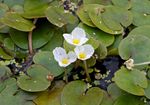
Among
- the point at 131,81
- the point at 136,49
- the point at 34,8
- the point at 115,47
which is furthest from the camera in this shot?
the point at 34,8

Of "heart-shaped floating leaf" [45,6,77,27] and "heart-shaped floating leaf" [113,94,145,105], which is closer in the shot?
"heart-shaped floating leaf" [113,94,145,105]

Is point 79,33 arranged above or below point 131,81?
above

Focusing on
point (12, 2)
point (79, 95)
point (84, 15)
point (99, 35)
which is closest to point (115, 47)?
point (99, 35)

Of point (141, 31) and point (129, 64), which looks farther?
point (141, 31)

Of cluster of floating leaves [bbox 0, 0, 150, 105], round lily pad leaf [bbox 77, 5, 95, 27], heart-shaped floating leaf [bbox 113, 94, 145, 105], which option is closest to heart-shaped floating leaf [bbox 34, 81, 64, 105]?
cluster of floating leaves [bbox 0, 0, 150, 105]

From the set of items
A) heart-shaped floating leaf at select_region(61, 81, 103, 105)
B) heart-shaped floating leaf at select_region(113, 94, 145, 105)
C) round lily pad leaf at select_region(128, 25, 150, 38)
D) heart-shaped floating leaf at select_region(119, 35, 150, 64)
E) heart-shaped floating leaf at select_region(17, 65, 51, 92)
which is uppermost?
heart-shaped floating leaf at select_region(119, 35, 150, 64)

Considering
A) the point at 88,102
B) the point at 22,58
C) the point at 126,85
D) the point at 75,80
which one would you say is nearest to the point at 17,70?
the point at 22,58

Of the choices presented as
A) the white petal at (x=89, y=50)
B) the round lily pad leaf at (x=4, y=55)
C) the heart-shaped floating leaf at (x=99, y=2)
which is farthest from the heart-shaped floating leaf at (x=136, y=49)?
the round lily pad leaf at (x=4, y=55)

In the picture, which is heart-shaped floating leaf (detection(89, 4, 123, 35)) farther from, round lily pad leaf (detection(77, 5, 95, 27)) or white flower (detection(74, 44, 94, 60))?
white flower (detection(74, 44, 94, 60))

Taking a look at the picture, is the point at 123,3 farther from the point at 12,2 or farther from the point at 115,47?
Result: the point at 12,2
